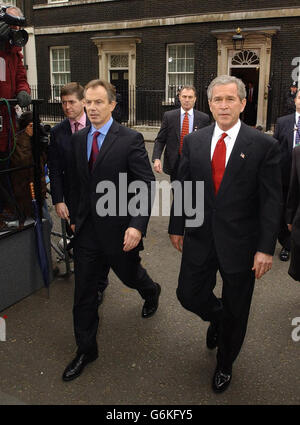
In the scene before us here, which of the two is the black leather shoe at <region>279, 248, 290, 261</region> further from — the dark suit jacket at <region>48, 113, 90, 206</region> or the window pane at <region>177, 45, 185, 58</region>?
the window pane at <region>177, 45, 185, 58</region>

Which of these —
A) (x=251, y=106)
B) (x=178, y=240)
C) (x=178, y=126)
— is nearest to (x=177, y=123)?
(x=178, y=126)

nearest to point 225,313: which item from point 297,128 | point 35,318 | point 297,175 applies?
point 297,175

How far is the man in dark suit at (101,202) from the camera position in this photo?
3160 mm

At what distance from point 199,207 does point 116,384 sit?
4.44ft

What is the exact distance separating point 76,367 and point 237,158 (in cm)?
184

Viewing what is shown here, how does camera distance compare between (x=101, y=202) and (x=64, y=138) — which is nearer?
(x=101, y=202)

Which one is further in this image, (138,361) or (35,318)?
(35,318)

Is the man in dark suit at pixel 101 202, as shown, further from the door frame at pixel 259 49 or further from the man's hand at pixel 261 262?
the door frame at pixel 259 49

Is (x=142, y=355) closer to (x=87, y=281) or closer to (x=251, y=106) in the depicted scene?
(x=87, y=281)

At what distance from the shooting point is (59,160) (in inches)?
164

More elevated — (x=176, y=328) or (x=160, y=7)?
(x=160, y=7)

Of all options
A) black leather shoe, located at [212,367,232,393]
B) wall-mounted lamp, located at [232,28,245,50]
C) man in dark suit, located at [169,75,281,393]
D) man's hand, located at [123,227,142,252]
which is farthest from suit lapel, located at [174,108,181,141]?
wall-mounted lamp, located at [232,28,245,50]

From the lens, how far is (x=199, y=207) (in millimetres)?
3041
